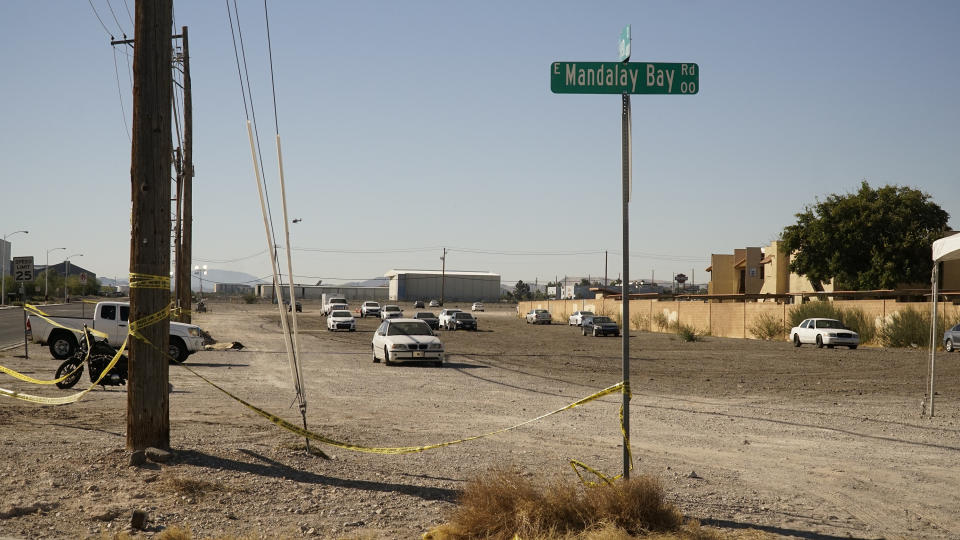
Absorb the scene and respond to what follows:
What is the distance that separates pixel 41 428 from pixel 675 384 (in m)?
14.3

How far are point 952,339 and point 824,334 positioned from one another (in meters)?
5.74

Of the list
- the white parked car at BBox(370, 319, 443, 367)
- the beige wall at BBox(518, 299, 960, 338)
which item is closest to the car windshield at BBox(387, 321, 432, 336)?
the white parked car at BBox(370, 319, 443, 367)

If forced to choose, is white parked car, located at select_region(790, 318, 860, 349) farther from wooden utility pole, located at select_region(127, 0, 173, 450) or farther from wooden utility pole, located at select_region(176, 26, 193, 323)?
wooden utility pole, located at select_region(127, 0, 173, 450)

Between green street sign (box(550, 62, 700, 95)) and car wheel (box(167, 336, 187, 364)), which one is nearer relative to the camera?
green street sign (box(550, 62, 700, 95))

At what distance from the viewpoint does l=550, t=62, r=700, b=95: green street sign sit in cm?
659

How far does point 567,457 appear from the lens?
9570 millimetres

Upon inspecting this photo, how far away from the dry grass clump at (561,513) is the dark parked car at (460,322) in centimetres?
5261

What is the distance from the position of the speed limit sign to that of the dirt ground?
23.3ft

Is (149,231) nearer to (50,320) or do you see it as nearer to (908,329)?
(50,320)

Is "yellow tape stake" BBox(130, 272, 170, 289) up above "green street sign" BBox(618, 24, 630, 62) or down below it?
below

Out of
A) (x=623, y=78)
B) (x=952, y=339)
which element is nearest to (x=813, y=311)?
(x=952, y=339)

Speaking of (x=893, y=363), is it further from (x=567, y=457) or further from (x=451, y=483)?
(x=451, y=483)

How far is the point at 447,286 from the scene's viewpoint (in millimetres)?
177750

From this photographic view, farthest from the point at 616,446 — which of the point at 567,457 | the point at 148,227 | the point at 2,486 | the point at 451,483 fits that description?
the point at 2,486
